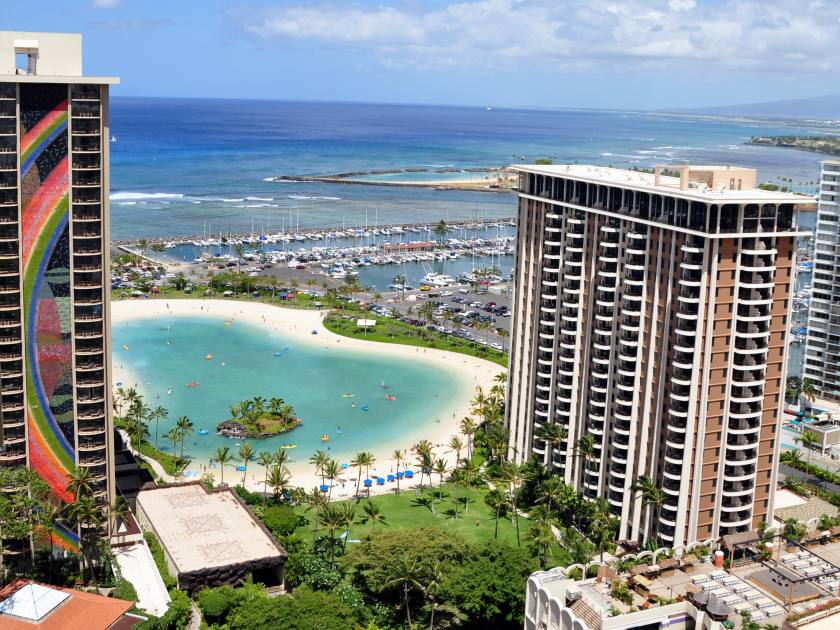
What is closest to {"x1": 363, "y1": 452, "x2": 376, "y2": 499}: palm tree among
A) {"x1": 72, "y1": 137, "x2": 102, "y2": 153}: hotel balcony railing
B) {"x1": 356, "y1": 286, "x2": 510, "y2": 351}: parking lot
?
{"x1": 72, "y1": 137, "x2": 102, "y2": 153}: hotel balcony railing

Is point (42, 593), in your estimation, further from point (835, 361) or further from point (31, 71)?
point (835, 361)

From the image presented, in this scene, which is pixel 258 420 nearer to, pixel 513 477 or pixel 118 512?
pixel 118 512

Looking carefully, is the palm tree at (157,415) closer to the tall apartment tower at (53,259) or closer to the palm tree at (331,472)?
the palm tree at (331,472)

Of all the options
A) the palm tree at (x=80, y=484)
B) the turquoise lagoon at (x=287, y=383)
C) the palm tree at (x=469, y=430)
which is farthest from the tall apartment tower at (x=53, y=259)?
the palm tree at (x=469, y=430)

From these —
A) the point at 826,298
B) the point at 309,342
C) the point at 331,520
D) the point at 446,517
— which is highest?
the point at 826,298

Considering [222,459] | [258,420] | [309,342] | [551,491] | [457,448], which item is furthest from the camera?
[309,342]

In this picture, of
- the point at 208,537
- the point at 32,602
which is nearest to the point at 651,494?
the point at 208,537
